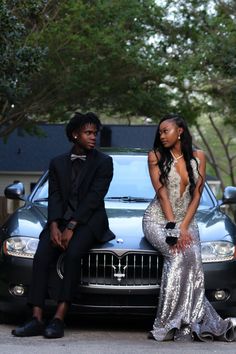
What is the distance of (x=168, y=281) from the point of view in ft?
21.9

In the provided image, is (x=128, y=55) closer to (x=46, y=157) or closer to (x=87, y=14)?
(x=87, y=14)

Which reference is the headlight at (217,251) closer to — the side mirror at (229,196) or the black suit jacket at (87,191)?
the black suit jacket at (87,191)

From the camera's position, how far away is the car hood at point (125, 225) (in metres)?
6.95

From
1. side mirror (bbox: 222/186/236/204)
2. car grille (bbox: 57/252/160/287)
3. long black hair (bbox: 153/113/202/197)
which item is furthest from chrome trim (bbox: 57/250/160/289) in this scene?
side mirror (bbox: 222/186/236/204)

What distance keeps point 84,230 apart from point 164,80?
770 inches

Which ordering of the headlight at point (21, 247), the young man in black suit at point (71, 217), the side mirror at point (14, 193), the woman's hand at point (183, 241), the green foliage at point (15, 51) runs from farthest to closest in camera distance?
the green foliage at point (15, 51)
the side mirror at point (14, 193)
the headlight at point (21, 247)
the woman's hand at point (183, 241)
the young man in black suit at point (71, 217)

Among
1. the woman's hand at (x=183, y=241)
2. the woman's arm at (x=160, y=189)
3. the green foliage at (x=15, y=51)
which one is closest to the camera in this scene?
the woman's hand at (x=183, y=241)

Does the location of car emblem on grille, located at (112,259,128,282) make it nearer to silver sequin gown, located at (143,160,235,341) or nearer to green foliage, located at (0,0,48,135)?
silver sequin gown, located at (143,160,235,341)

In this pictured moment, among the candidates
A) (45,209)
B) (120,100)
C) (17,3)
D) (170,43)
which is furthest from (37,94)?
(45,209)

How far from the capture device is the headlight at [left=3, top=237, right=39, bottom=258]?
6.96 m

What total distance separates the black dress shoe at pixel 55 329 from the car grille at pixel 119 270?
1.26 ft

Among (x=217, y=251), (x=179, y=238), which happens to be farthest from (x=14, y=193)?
(x=217, y=251)

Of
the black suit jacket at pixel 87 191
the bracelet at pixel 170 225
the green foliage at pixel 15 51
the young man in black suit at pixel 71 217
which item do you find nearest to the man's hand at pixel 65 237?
the young man in black suit at pixel 71 217

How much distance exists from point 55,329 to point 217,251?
147 cm
